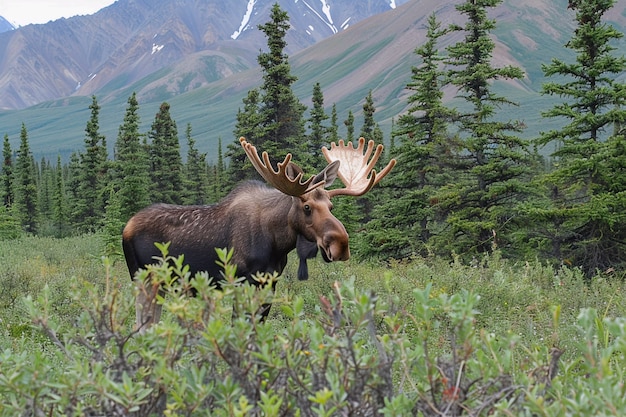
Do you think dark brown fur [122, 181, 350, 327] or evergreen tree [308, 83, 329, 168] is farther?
evergreen tree [308, 83, 329, 168]

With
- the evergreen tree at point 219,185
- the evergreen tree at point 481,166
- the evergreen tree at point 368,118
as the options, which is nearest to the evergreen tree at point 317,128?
the evergreen tree at point 368,118

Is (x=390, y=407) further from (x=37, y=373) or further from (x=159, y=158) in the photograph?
(x=159, y=158)

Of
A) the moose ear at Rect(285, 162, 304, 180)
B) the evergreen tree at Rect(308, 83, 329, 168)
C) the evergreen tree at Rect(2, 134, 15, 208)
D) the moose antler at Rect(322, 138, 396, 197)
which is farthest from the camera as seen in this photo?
the evergreen tree at Rect(2, 134, 15, 208)

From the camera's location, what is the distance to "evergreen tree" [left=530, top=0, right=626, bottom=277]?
44.1 ft

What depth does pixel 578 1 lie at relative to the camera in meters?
14.9

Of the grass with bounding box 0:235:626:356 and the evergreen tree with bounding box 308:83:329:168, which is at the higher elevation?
the evergreen tree with bounding box 308:83:329:168

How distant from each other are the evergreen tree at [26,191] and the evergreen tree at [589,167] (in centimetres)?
4581

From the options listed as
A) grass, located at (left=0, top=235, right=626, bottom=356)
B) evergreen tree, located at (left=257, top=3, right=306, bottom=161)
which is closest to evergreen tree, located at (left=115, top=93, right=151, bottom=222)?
evergreen tree, located at (left=257, top=3, right=306, bottom=161)

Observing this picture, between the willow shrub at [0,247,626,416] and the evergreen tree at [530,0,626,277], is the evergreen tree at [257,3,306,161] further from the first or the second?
the willow shrub at [0,247,626,416]

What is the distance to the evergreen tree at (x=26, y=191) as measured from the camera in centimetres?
4959

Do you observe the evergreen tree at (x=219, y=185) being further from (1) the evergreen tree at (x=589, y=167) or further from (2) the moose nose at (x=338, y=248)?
(2) the moose nose at (x=338, y=248)

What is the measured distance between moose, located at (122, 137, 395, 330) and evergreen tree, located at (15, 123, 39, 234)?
48.2 metres

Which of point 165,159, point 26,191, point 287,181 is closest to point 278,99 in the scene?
point 165,159

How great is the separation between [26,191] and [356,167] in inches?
1976
